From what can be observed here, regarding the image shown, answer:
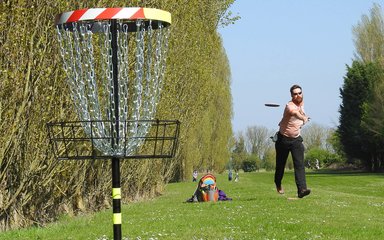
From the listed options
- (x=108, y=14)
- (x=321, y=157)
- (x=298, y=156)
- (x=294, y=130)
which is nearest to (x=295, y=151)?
(x=298, y=156)

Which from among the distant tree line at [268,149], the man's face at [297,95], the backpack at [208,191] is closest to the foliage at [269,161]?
the distant tree line at [268,149]

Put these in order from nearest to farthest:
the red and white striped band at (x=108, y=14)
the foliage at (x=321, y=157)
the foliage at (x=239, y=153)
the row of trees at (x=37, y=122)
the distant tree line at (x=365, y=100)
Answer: the red and white striped band at (x=108, y=14) < the row of trees at (x=37, y=122) < the distant tree line at (x=365, y=100) < the foliage at (x=321, y=157) < the foliage at (x=239, y=153)

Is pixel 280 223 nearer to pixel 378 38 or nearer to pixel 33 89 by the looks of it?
pixel 33 89

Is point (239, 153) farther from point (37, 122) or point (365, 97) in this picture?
point (37, 122)

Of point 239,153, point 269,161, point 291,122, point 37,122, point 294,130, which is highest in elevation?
point 239,153

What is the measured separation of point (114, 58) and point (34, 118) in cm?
1022

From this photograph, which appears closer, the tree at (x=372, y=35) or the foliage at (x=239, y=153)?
the tree at (x=372, y=35)

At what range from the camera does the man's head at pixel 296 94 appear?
1553cm

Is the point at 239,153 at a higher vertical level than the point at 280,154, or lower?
higher

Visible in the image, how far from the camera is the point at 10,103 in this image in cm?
1644

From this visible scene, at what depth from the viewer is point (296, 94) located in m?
15.5

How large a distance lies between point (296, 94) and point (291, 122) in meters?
0.56

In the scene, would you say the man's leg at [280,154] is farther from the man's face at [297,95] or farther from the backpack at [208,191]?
the backpack at [208,191]

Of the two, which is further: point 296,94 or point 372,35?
point 372,35
